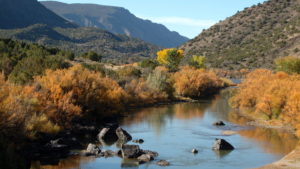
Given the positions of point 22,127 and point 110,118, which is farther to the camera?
point 110,118

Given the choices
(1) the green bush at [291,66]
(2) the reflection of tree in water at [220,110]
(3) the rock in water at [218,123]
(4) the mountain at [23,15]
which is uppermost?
(4) the mountain at [23,15]

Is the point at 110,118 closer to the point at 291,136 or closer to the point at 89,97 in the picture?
the point at 89,97

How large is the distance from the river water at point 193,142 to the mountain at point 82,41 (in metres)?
66.0

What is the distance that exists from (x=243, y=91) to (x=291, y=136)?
1422cm

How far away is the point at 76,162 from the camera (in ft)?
71.6

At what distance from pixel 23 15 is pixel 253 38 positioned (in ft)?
305

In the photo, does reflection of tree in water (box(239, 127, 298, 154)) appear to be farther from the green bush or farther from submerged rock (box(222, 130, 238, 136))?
the green bush

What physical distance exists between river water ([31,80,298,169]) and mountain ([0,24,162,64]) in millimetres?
66014

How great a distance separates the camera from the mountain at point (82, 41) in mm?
106312

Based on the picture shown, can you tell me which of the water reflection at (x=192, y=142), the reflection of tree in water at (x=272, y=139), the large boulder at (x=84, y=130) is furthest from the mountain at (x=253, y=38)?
the large boulder at (x=84, y=130)

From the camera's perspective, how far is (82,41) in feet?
428

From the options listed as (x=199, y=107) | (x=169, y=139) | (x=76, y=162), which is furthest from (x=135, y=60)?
(x=76, y=162)

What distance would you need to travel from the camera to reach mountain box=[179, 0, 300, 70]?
90.9 m

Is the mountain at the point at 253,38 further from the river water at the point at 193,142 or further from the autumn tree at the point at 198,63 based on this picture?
the river water at the point at 193,142
